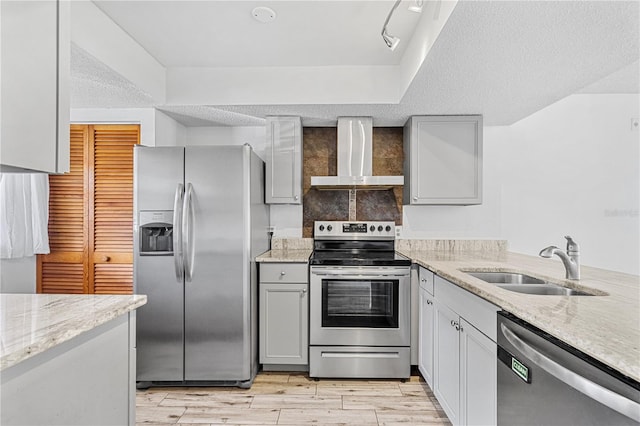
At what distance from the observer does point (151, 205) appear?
9.05 feet

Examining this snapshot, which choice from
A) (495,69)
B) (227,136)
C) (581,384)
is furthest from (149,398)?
(495,69)

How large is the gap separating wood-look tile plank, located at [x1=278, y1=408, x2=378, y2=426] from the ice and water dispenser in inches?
54.8

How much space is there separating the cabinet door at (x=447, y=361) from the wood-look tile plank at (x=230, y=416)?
104 centimetres

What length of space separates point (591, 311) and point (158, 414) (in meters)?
2.47

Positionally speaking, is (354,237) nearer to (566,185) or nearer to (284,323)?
(284,323)

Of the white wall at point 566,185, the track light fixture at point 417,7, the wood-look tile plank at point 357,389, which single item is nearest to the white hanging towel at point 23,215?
the wood-look tile plank at point 357,389

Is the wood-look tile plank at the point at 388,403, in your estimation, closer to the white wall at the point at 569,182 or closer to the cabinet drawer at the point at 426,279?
the cabinet drawer at the point at 426,279

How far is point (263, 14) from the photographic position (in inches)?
86.7

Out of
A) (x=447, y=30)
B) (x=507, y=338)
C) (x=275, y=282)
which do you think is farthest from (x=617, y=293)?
(x=275, y=282)

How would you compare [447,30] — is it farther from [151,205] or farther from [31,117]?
[151,205]

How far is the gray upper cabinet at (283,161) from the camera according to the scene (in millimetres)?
3344

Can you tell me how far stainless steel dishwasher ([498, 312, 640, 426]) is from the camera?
34.2 inches

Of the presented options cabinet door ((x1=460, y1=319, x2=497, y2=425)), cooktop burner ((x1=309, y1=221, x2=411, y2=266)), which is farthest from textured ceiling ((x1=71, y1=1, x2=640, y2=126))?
cabinet door ((x1=460, y1=319, x2=497, y2=425))

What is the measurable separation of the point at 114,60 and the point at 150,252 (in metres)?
1.31
